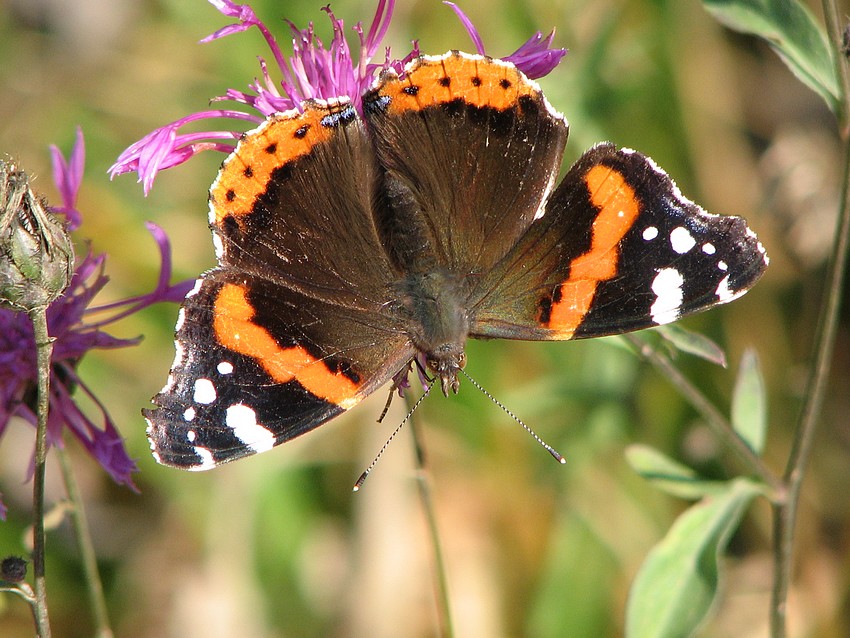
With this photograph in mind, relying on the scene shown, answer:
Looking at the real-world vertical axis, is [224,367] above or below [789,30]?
below

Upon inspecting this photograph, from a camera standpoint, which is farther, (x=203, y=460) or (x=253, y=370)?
(x=253, y=370)

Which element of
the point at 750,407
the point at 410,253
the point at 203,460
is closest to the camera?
the point at 203,460

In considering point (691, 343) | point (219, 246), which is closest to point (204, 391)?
point (219, 246)

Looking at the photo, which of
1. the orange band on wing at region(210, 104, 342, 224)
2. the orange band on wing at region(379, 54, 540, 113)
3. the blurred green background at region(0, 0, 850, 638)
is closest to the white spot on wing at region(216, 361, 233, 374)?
the orange band on wing at region(210, 104, 342, 224)

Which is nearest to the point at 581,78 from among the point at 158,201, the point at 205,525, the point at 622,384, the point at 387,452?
the point at 622,384

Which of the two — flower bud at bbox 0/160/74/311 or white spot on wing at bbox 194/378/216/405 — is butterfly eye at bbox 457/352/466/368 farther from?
flower bud at bbox 0/160/74/311

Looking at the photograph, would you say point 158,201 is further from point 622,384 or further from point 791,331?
point 791,331

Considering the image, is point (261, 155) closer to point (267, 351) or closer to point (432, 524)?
point (267, 351)
